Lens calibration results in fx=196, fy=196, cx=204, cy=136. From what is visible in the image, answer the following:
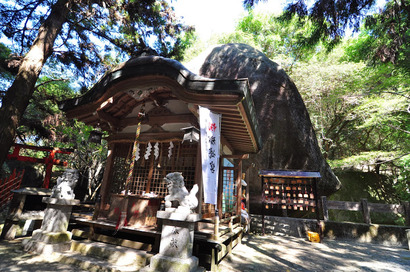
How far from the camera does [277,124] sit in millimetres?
14383

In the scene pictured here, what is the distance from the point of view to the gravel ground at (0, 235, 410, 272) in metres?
4.57

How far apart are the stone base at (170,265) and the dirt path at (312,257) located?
4.59 feet

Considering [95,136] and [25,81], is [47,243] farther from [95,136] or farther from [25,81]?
[25,81]

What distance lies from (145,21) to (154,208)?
854 cm

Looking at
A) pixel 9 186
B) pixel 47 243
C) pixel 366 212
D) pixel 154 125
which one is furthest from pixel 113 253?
pixel 366 212

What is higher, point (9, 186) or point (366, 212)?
point (9, 186)

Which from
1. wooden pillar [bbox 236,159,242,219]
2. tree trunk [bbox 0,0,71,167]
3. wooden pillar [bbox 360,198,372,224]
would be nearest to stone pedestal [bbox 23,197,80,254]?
tree trunk [bbox 0,0,71,167]

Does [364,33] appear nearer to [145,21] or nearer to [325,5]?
[325,5]

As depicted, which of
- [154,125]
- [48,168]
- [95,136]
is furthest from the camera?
[48,168]

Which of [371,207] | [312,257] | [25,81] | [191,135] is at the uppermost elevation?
[25,81]

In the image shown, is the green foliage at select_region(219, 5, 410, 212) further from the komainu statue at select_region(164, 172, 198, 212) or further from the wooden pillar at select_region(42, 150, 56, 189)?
the wooden pillar at select_region(42, 150, 56, 189)

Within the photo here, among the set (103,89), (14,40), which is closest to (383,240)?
(103,89)

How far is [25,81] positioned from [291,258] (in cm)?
1049

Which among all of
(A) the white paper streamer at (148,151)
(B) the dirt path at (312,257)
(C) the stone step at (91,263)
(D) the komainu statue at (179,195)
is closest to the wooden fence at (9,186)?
(C) the stone step at (91,263)
